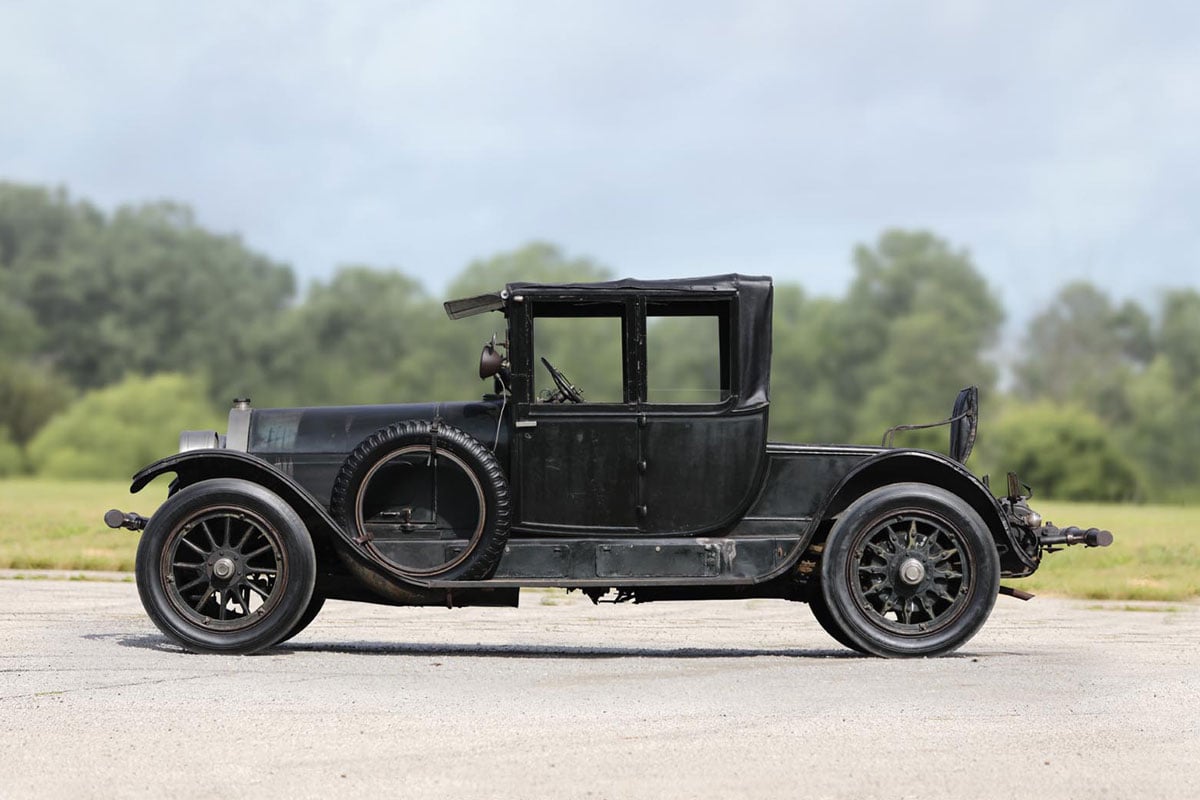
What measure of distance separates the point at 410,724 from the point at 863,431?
4805cm

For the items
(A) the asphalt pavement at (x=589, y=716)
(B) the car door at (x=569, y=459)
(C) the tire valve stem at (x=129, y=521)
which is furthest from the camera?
(C) the tire valve stem at (x=129, y=521)

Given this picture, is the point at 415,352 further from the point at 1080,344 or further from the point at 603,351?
the point at 603,351

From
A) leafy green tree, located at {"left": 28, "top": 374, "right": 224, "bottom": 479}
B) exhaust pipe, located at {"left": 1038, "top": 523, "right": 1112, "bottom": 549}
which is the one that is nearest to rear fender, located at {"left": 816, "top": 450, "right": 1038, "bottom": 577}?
exhaust pipe, located at {"left": 1038, "top": 523, "right": 1112, "bottom": 549}

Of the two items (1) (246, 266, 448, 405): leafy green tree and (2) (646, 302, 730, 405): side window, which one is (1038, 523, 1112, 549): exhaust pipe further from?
(1) (246, 266, 448, 405): leafy green tree

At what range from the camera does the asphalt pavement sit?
6398mm

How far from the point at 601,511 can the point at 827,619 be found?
1.85 m

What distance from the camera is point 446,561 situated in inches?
410

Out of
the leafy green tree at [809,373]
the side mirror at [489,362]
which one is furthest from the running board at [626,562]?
the leafy green tree at [809,373]

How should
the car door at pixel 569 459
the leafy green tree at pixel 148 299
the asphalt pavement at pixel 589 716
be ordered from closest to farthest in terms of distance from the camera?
the asphalt pavement at pixel 589 716 → the car door at pixel 569 459 → the leafy green tree at pixel 148 299

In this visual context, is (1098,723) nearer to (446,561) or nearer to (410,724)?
(410,724)

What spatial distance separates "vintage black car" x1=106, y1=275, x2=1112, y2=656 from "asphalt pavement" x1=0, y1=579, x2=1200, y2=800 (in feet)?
1.42

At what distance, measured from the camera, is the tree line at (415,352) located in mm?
49281

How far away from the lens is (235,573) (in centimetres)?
1035

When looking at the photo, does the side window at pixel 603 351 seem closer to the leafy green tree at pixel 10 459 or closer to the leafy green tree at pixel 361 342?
the leafy green tree at pixel 361 342
